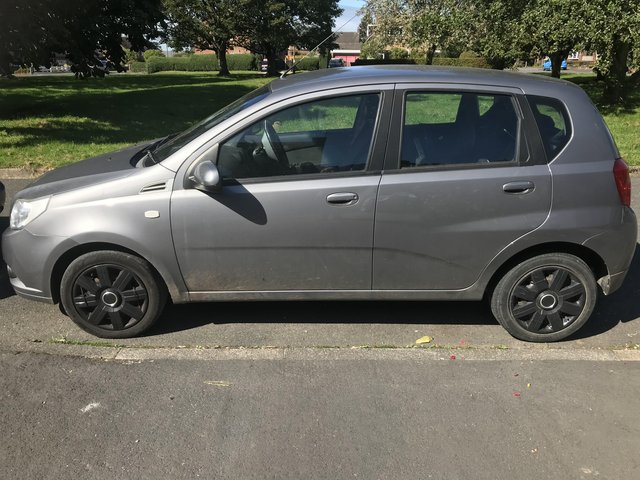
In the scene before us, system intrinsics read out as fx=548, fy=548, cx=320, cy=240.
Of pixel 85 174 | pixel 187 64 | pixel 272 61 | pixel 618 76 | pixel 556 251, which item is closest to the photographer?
pixel 556 251

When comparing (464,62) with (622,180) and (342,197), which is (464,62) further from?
(342,197)

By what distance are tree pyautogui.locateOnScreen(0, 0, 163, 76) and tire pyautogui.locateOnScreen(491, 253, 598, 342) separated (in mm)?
11024

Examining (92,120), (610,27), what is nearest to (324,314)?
(92,120)

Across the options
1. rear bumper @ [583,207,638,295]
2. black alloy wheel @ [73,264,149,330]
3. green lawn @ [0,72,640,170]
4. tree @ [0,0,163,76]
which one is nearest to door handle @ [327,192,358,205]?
black alloy wheel @ [73,264,149,330]

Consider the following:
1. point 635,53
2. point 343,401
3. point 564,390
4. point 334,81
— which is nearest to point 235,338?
point 343,401

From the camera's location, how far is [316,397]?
10.7 feet

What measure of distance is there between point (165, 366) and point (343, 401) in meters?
1.20

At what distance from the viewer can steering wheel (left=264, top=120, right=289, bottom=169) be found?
3686 mm

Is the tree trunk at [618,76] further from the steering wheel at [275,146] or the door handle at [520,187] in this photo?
the steering wheel at [275,146]

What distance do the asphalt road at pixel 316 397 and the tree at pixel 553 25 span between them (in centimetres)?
1207

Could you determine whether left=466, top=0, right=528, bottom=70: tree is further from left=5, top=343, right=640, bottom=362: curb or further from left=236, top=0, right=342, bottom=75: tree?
left=236, top=0, right=342, bottom=75: tree

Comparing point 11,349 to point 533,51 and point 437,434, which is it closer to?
point 437,434

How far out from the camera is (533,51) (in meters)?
17.1

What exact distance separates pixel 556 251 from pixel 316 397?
193cm
